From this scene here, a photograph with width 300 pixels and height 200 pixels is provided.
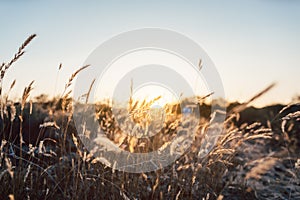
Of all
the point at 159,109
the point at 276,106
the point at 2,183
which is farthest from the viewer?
the point at 276,106

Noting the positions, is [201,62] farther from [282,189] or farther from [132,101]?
[282,189]

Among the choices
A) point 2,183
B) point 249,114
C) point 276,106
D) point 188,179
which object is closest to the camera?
point 2,183

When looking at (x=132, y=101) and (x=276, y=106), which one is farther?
(x=276, y=106)

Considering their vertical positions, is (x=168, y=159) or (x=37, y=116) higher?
(x=37, y=116)

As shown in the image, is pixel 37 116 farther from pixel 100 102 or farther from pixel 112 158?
pixel 112 158

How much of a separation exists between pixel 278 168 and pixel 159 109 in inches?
78.1

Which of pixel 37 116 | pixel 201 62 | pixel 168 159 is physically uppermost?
pixel 201 62

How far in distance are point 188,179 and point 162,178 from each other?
216mm

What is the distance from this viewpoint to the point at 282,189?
133 inches

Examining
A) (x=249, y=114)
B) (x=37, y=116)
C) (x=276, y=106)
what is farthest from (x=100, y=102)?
→ (x=276, y=106)

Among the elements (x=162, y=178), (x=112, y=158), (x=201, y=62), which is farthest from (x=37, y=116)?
(x=201, y=62)

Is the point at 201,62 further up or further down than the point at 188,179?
further up

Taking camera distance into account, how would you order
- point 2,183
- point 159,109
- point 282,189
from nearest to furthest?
point 2,183
point 159,109
point 282,189

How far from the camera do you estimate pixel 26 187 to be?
237 cm
